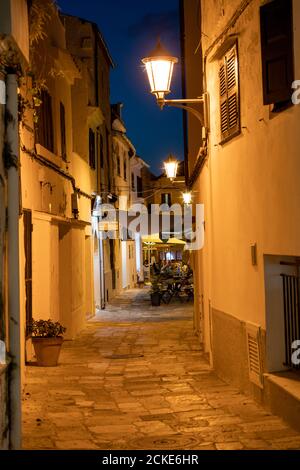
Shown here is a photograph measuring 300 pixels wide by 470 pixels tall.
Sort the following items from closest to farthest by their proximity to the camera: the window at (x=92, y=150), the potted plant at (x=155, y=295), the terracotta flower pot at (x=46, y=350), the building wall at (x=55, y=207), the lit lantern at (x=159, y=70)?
the lit lantern at (x=159, y=70) → the terracotta flower pot at (x=46, y=350) → the building wall at (x=55, y=207) → the window at (x=92, y=150) → the potted plant at (x=155, y=295)

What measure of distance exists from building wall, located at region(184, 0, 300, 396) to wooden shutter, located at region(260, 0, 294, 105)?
0.60ft

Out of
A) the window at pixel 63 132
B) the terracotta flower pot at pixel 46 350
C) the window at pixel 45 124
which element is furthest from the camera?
the window at pixel 63 132

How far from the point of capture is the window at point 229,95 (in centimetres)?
936

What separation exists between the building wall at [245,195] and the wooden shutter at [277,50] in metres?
0.18

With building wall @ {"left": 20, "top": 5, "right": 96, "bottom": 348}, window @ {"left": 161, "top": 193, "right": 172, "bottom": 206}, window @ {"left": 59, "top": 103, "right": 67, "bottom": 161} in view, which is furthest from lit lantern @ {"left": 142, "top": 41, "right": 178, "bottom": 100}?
window @ {"left": 161, "top": 193, "right": 172, "bottom": 206}

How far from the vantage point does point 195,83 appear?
51.0ft

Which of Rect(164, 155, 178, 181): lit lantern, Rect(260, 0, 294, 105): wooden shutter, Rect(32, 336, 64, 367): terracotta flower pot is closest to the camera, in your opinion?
Rect(260, 0, 294, 105): wooden shutter

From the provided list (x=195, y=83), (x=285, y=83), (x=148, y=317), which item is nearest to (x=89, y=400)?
(x=285, y=83)

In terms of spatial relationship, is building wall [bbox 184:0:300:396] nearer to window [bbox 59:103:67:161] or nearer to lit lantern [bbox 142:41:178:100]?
lit lantern [bbox 142:41:178:100]

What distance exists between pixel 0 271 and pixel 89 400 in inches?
180

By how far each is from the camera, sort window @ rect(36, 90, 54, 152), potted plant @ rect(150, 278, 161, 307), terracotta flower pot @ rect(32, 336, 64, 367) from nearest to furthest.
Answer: terracotta flower pot @ rect(32, 336, 64, 367) < window @ rect(36, 90, 54, 152) < potted plant @ rect(150, 278, 161, 307)

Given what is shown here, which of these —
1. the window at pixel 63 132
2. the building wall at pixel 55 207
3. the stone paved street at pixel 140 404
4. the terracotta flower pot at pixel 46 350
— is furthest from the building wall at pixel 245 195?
the window at pixel 63 132

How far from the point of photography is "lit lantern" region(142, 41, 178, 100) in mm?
10297

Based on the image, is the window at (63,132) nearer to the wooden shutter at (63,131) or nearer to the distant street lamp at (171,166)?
the wooden shutter at (63,131)
